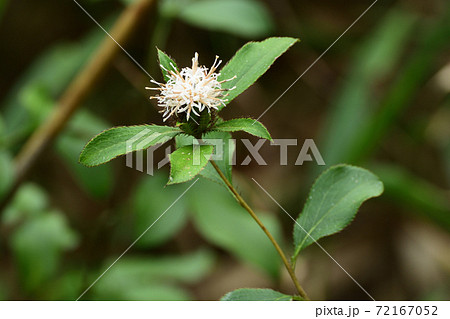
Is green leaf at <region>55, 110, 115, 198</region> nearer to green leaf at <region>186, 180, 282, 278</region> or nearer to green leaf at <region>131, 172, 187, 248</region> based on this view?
green leaf at <region>131, 172, 187, 248</region>

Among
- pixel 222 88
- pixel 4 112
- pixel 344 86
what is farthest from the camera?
pixel 344 86

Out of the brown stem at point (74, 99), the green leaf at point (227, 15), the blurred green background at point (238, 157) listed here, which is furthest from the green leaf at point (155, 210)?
the green leaf at point (227, 15)

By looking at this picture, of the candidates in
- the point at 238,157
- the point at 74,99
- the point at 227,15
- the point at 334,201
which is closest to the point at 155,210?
the point at 74,99

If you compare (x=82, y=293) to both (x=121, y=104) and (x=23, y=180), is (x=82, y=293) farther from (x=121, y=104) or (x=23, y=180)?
(x=121, y=104)

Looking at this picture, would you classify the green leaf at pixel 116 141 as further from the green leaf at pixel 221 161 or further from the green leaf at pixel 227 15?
the green leaf at pixel 227 15

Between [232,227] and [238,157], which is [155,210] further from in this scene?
[238,157]

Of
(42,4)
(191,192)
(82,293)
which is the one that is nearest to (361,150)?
(191,192)
